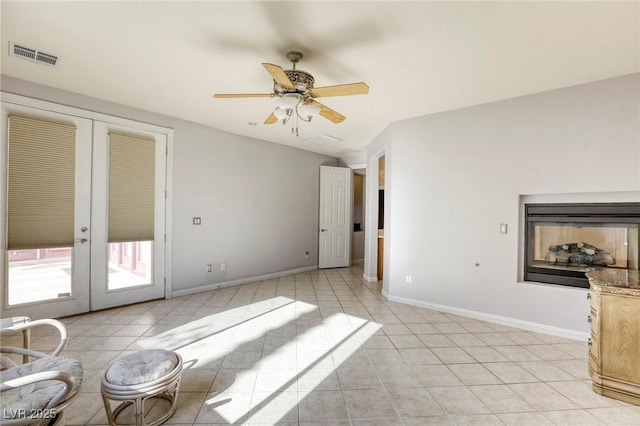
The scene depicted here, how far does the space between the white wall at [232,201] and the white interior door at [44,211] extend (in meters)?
0.36

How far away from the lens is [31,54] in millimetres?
2668

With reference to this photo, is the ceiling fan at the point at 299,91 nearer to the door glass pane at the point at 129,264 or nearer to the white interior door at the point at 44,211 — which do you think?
the white interior door at the point at 44,211

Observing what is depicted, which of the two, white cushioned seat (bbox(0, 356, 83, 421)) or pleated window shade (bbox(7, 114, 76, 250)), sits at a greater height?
pleated window shade (bbox(7, 114, 76, 250))

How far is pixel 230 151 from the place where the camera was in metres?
5.24

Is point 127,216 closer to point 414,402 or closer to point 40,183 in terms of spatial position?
point 40,183

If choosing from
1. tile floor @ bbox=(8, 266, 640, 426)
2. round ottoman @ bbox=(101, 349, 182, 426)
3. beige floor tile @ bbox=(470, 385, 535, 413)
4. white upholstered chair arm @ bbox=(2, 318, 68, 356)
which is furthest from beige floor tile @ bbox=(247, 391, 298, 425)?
beige floor tile @ bbox=(470, 385, 535, 413)

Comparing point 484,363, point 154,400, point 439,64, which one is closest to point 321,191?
point 439,64

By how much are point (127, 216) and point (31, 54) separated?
2.06m

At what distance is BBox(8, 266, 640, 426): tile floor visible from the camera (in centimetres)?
198

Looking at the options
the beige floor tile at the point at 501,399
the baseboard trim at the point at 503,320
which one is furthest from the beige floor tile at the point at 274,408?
the baseboard trim at the point at 503,320

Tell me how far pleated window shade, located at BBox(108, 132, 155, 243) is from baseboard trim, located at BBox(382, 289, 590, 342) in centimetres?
389

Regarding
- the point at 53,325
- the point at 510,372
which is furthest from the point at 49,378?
the point at 510,372

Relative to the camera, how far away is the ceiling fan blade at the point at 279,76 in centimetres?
207

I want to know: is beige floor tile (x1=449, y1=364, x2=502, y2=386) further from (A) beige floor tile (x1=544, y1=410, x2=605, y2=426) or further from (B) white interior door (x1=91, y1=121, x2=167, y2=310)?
(B) white interior door (x1=91, y1=121, x2=167, y2=310)
